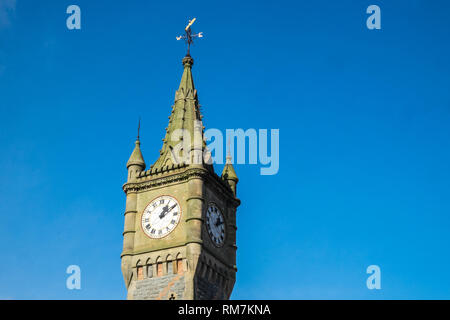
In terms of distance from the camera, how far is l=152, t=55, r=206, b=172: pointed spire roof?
7112cm

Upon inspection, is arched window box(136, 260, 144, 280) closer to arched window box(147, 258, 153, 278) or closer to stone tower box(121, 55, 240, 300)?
stone tower box(121, 55, 240, 300)

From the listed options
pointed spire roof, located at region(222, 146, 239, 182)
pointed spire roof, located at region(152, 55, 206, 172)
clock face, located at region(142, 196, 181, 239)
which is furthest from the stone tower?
pointed spire roof, located at region(222, 146, 239, 182)

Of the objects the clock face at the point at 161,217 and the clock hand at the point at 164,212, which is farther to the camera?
the clock hand at the point at 164,212

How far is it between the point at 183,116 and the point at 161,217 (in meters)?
11.1

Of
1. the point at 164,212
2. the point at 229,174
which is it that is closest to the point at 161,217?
the point at 164,212

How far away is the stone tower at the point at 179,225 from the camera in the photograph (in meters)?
64.0

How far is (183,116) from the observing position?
73.5m

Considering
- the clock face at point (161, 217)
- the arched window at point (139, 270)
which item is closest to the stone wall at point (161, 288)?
the arched window at point (139, 270)

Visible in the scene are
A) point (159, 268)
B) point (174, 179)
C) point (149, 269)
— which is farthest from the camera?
point (174, 179)

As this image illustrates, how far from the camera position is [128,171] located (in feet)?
233

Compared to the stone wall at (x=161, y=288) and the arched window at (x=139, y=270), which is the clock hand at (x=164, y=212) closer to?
the arched window at (x=139, y=270)

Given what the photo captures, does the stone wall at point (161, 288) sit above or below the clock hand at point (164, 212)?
below

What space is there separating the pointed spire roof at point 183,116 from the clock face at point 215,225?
5.29m

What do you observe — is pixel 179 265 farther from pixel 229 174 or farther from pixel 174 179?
pixel 229 174
